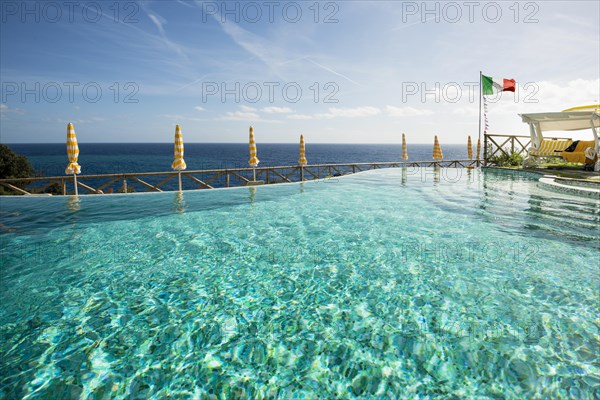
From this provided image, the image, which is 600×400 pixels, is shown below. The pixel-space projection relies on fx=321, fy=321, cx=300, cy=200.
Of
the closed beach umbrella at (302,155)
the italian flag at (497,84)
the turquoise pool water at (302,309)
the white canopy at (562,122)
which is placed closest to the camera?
the turquoise pool water at (302,309)

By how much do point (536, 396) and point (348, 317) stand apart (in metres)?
1.72

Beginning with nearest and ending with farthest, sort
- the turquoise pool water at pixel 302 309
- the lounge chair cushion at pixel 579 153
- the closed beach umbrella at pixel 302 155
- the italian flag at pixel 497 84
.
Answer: the turquoise pool water at pixel 302 309 → the lounge chair cushion at pixel 579 153 → the closed beach umbrella at pixel 302 155 → the italian flag at pixel 497 84

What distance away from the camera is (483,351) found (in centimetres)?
303

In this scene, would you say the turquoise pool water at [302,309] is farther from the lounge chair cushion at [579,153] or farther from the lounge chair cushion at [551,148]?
the lounge chair cushion at [551,148]

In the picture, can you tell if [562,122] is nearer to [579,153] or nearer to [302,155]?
[579,153]

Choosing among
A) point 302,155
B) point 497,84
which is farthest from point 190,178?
point 497,84

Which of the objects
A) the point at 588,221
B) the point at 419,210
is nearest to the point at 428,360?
the point at 419,210

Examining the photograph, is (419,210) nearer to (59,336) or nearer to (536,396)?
(536,396)

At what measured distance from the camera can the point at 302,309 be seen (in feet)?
12.4

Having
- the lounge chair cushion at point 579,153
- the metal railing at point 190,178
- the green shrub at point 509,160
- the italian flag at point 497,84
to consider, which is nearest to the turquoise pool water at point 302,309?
the metal railing at point 190,178

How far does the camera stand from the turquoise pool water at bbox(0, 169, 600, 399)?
2686mm

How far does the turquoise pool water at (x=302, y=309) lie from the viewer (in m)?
2.69

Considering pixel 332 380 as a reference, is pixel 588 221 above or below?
above

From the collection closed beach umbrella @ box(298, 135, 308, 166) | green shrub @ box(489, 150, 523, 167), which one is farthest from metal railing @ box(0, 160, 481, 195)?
green shrub @ box(489, 150, 523, 167)
